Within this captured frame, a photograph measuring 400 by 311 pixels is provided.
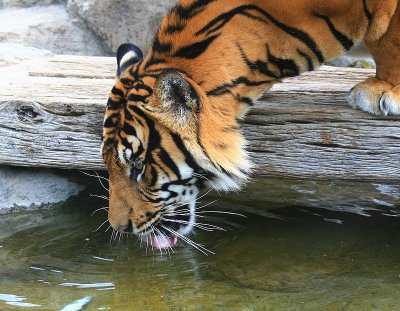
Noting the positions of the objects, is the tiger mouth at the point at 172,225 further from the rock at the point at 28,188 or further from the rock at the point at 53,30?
the rock at the point at 53,30

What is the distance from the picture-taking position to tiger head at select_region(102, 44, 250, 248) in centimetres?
254

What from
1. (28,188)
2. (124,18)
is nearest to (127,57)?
(28,188)

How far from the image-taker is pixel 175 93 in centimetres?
247

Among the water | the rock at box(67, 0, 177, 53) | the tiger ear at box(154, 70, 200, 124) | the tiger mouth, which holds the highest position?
the tiger ear at box(154, 70, 200, 124)

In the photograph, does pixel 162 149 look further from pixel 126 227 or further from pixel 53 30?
pixel 53 30

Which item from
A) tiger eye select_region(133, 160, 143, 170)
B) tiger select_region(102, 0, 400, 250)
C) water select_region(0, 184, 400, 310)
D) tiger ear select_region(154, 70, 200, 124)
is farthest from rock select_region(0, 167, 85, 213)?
tiger ear select_region(154, 70, 200, 124)

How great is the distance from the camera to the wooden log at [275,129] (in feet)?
10.2

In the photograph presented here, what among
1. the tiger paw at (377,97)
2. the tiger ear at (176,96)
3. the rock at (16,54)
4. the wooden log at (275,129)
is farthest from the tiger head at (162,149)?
the rock at (16,54)

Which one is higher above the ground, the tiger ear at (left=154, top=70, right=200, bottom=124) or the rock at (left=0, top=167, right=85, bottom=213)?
the tiger ear at (left=154, top=70, right=200, bottom=124)

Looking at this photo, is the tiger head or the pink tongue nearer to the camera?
the tiger head

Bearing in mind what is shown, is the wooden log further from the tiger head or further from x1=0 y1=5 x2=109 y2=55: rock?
x1=0 y1=5 x2=109 y2=55: rock

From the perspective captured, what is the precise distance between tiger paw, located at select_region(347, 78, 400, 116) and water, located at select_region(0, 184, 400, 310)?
26.0 inches

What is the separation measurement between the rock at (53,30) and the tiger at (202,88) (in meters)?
3.82

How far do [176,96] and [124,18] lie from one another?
423 centimetres
